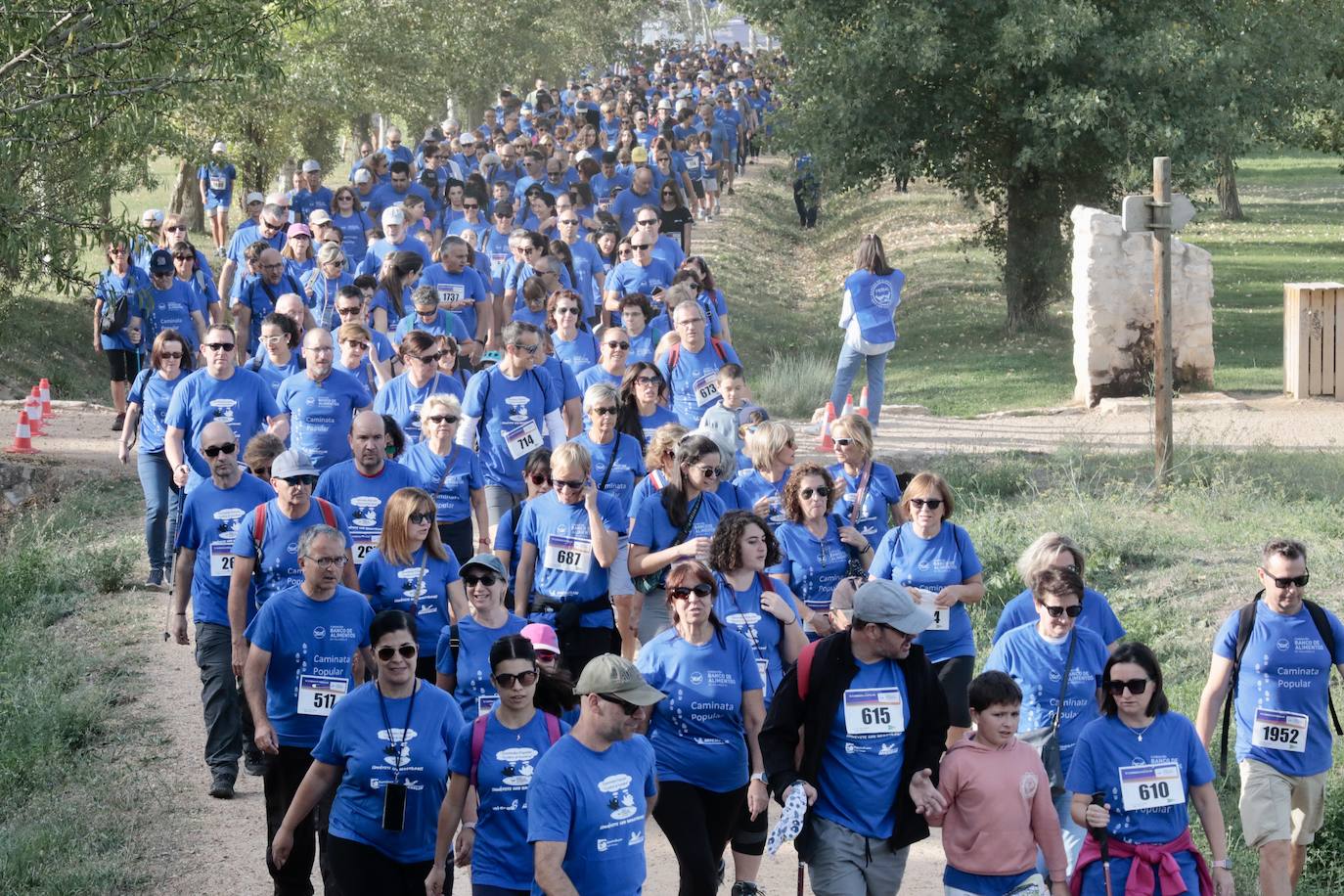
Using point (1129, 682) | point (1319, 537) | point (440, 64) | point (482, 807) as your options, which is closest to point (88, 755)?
point (482, 807)

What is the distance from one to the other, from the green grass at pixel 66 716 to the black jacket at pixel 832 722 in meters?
3.49

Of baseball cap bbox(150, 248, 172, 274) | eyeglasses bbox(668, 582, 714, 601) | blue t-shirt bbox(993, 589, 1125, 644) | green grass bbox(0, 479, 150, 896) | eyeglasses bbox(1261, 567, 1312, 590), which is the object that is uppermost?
baseball cap bbox(150, 248, 172, 274)

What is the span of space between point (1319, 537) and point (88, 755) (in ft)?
27.2

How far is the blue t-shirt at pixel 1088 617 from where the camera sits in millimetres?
7883

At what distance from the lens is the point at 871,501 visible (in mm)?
9484

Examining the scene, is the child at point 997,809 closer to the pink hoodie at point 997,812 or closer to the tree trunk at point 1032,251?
the pink hoodie at point 997,812

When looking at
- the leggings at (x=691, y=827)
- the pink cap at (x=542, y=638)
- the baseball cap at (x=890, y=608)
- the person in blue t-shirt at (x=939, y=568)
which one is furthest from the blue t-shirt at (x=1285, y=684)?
the pink cap at (x=542, y=638)

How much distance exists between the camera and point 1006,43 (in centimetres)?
2197

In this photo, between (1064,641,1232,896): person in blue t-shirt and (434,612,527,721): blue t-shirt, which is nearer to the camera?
(1064,641,1232,896): person in blue t-shirt

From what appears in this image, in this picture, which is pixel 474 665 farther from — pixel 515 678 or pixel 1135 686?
pixel 1135 686

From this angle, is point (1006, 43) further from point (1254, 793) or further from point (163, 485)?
point (1254, 793)

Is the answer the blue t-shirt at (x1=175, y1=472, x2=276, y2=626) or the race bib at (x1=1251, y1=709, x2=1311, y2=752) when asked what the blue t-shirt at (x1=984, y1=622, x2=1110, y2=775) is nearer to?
the race bib at (x1=1251, y1=709, x2=1311, y2=752)

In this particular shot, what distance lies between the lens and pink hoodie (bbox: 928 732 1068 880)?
6551 millimetres

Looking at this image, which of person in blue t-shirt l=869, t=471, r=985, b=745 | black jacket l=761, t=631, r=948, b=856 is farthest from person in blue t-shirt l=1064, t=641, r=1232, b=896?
person in blue t-shirt l=869, t=471, r=985, b=745
